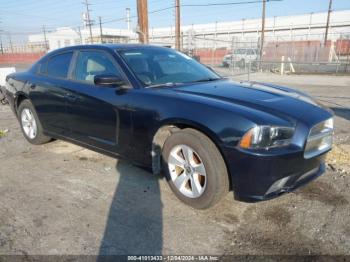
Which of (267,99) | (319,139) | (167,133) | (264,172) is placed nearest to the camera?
(264,172)

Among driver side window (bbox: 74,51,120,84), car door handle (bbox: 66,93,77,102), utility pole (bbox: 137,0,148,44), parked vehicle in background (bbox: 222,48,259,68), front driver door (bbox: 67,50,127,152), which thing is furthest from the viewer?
parked vehicle in background (bbox: 222,48,259,68)

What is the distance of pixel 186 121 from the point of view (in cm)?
295

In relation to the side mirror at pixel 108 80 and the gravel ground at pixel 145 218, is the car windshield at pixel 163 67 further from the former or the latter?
the gravel ground at pixel 145 218

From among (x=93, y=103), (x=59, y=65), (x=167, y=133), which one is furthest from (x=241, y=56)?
(x=167, y=133)

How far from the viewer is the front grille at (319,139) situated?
2.78m

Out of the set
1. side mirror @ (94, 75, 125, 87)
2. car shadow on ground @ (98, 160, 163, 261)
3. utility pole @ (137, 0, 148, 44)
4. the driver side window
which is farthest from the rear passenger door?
utility pole @ (137, 0, 148, 44)

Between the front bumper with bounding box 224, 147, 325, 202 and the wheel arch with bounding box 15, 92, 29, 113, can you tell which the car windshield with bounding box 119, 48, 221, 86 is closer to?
the front bumper with bounding box 224, 147, 325, 202

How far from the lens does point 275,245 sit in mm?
2541

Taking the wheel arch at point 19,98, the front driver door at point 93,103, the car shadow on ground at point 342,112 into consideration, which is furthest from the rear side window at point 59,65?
the car shadow on ground at point 342,112

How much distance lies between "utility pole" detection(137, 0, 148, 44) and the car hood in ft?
31.1

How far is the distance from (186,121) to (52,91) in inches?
95.1

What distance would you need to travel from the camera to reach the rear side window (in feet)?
14.3

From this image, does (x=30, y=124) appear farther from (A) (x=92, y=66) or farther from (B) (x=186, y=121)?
(B) (x=186, y=121)

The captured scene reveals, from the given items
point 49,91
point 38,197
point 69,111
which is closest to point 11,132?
point 49,91
